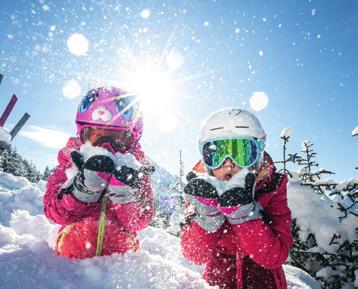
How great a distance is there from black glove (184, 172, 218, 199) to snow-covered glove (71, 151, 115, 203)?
693mm

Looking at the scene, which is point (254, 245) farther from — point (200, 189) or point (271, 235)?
point (200, 189)

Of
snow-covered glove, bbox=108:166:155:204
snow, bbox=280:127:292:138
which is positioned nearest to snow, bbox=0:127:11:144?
snow-covered glove, bbox=108:166:155:204

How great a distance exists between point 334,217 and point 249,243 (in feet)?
16.1

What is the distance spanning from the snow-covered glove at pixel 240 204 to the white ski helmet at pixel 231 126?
2.28ft

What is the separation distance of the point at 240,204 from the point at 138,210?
125 centimetres

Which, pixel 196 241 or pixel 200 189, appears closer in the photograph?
pixel 200 189

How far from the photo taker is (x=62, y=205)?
3.04 meters

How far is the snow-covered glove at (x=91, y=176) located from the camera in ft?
8.73

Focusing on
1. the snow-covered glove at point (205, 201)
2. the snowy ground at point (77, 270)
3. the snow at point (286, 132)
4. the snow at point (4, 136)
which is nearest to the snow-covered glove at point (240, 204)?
the snow-covered glove at point (205, 201)

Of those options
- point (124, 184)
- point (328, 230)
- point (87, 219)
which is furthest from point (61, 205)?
point (328, 230)

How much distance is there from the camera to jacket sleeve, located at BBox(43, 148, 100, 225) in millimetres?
2984

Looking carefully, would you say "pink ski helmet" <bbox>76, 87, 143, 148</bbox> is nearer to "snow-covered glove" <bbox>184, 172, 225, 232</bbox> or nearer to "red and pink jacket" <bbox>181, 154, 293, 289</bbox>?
"snow-covered glove" <bbox>184, 172, 225, 232</bbox>

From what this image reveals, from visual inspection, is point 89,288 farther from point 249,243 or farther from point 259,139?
point 259,139

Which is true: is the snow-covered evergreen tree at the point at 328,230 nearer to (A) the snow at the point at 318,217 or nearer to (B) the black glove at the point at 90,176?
(A) the snow at the point at 318,217
